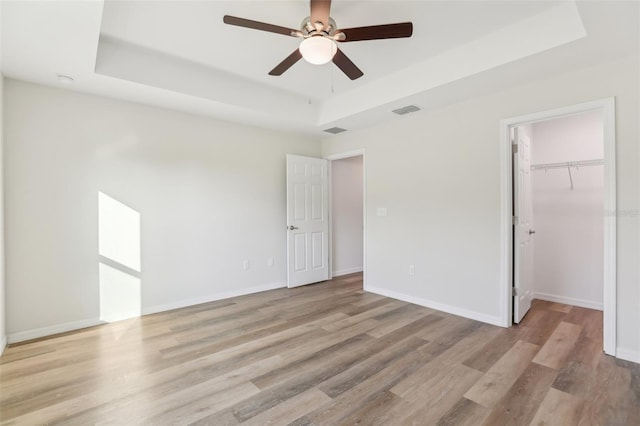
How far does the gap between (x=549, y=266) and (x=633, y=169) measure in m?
2.05

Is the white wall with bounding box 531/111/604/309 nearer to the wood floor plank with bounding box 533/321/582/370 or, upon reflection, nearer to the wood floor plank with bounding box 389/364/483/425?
the wood floor plank with bounding box 533/321/582/370

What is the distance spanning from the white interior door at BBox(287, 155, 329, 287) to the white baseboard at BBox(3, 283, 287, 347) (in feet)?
1.46

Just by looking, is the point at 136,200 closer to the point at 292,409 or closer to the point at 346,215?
the point at 292,409

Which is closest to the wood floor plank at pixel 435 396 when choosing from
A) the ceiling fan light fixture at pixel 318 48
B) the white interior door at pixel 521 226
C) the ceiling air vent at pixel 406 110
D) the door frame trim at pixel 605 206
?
the door frame trim at pixel 605 206

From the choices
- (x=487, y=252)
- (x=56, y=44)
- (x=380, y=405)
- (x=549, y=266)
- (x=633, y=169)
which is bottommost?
(x=380, y=405)

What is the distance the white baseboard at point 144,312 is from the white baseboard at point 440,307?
5.13 ft

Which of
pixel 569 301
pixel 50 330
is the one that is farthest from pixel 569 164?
pixel 50 330

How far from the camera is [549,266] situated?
4082 mm

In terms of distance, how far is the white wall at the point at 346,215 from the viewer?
5594mm

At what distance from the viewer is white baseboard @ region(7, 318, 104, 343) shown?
2.85 metres

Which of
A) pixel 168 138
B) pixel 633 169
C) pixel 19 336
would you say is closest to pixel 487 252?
pixel 633 169

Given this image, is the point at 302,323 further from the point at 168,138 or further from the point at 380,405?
the point at 168,138

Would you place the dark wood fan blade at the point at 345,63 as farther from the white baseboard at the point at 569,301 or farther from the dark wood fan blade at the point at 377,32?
the white baseboard at the point at 569,301

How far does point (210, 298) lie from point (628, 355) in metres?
4.34
